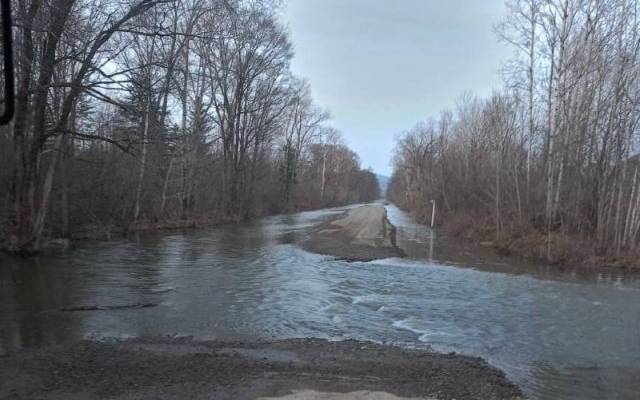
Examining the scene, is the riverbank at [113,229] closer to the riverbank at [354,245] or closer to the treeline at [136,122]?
the treeline at [136,122]

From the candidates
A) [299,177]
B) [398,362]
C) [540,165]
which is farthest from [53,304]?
[299,177]

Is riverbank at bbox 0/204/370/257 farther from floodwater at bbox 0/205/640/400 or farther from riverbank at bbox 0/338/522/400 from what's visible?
riverbank at bbox 0/338/522/400

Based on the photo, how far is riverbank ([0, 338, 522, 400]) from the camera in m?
5.86

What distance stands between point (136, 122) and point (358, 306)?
40.8ft

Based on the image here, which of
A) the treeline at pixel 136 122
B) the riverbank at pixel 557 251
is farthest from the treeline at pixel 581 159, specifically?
the treeline at pixel 136 122

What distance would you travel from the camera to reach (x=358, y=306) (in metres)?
12.1

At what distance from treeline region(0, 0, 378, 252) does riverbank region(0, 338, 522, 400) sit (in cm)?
584

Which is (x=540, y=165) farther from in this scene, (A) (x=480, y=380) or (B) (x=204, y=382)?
(B) (x=204, y=382)

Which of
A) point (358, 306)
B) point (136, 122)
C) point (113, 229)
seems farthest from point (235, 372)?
point (113, 229)

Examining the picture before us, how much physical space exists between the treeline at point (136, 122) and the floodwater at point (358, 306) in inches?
156

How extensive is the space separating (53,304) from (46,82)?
8343mm

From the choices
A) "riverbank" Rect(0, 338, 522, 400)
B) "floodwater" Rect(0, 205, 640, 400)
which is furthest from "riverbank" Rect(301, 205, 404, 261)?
"riverbank" Rect(0, 338, 522, 400)

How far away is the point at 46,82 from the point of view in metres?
16.6

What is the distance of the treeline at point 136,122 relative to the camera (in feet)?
53.7
